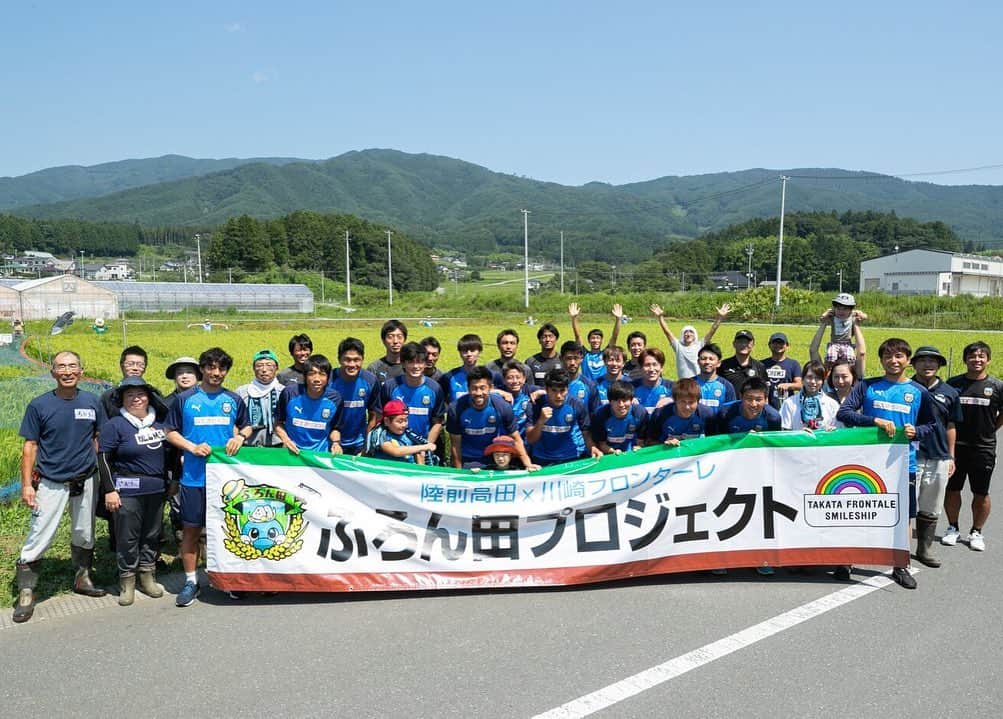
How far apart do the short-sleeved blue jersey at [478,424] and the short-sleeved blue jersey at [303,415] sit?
3.64ft

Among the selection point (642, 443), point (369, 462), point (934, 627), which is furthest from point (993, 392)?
point (369, 462)

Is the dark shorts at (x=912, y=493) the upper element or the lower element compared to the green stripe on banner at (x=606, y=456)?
lower

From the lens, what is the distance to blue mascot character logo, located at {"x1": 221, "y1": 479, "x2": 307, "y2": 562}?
5.63 m

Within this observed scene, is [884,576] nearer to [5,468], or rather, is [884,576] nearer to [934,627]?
[934,627]

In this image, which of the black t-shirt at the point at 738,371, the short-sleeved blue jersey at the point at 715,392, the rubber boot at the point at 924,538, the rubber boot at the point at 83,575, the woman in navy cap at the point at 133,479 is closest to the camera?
the woman in navy cap at the point at 133,479

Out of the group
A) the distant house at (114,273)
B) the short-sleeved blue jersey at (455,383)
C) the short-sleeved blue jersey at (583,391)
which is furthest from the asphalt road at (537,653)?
the distant house at (114,273)

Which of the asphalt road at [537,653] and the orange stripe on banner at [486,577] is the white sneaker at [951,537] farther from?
the orange stripe on banner at [486,577]

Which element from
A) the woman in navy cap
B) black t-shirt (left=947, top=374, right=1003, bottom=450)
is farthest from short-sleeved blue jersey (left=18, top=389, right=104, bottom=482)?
black t-shirt (left=947, top=374, right=1003, bottom=450)

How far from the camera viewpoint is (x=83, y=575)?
573 centimetres

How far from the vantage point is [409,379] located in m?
6.80

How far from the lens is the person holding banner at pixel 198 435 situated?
566cm

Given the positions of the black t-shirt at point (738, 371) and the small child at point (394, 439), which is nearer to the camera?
the small child at point (394, 439)

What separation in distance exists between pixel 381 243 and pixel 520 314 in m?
53.1

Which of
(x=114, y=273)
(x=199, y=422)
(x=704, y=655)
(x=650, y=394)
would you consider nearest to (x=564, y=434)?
(x=650, y=394)
